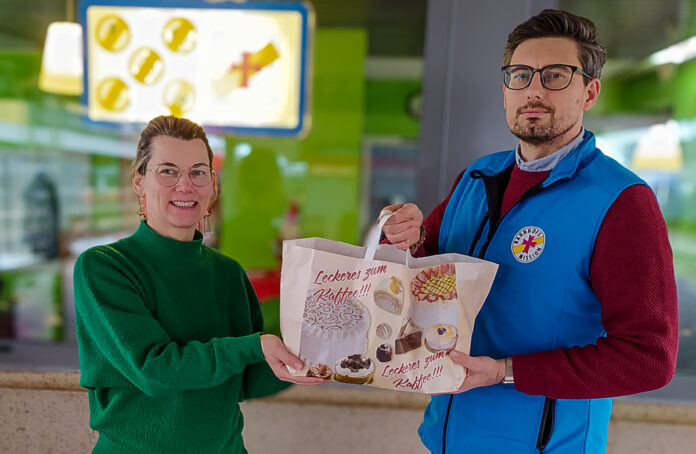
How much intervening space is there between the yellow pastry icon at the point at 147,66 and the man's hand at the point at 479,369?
2001 mm

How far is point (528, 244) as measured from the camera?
3.78 ft

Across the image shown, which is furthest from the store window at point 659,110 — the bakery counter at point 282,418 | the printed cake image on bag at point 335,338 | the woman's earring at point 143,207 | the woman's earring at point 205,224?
the woman's earring at point 143,207

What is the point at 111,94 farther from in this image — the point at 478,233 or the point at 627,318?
the point at 627,318

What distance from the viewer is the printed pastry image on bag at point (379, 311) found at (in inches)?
42.8

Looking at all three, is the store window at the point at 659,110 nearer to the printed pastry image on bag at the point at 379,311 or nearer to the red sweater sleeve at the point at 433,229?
the red sweater sleeve at the point at 433,229

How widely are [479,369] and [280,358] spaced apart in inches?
16.8

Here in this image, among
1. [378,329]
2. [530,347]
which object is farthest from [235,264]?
[530,347]

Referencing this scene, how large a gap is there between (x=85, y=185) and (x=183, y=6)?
3.02m

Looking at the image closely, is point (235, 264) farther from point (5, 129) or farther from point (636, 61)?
point (5, 129)

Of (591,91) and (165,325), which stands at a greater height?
(591,91)

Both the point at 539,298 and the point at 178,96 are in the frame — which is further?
the point at 178,96

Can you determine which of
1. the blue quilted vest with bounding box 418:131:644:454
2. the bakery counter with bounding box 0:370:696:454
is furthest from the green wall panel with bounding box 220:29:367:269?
the blue quilted vest with bounding box 418:131:644:454

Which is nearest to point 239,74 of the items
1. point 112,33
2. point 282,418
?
point 112,33

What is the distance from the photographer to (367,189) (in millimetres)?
4496
